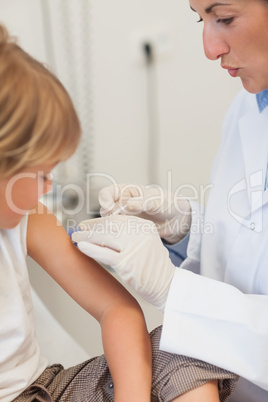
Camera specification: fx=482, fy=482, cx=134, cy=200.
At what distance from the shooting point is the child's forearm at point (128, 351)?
89cm

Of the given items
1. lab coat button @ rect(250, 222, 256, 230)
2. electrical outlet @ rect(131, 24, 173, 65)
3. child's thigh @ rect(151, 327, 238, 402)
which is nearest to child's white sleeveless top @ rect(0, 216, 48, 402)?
child's thigh @ rect(151, 327, 238, 402)

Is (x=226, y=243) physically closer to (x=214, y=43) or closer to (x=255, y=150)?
(x=255, y=150)

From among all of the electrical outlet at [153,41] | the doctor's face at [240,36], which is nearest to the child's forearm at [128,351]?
the doctor's face at [240,36]

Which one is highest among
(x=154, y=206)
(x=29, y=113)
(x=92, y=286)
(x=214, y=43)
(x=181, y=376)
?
(x=214, y=43)

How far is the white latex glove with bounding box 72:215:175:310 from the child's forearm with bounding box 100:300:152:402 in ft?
0.20

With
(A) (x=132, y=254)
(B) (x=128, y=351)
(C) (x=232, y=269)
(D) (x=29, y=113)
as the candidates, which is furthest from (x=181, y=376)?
(D) (x=29, y=113)

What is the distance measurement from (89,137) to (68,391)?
180cm

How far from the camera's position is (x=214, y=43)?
104 centimetres

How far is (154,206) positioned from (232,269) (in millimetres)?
282

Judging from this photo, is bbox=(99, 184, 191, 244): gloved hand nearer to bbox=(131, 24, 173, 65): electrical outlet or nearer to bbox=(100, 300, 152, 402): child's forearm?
bbox=(100, 300, 152, 402): child's forearm

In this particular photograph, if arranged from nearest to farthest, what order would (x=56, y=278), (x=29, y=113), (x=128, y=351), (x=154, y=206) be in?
(x=29, y=113) < (x=128, y=351) < (x=56, y=278) < (x=154, y=206)

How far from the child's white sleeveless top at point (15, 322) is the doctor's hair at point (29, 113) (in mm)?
207

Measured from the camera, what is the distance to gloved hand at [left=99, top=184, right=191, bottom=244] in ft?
4.00

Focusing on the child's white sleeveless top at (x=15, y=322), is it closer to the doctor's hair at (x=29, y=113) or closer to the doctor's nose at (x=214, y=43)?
the doctor's hair at (x=29, y=113)
